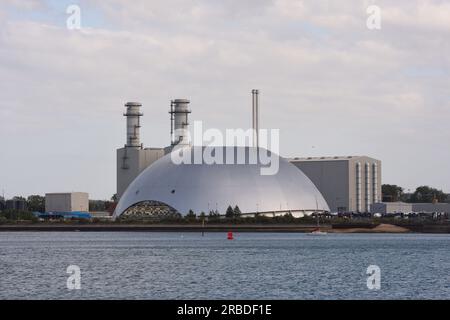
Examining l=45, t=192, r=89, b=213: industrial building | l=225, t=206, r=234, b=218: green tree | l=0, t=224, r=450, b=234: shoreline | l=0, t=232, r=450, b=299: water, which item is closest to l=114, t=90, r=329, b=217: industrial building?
l=225, t=206, r=234, b=218: green tree

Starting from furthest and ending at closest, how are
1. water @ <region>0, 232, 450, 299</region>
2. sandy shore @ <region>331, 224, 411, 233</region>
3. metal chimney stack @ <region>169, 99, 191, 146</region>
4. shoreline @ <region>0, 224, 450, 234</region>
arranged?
metal chimney stack @ <region>169, 99, 191, 146</region> < shoreline @ <region>0, 224, 450, 234</region> < sandy shore @ <region>331, 224, 411, 233</region> < water @ <region>0, 232, 450, 299</region>

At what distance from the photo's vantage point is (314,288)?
153 feet

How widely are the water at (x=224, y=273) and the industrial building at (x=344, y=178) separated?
336 ft

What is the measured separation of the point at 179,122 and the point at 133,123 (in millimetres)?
8346

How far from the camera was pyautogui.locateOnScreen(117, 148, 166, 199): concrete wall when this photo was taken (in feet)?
587

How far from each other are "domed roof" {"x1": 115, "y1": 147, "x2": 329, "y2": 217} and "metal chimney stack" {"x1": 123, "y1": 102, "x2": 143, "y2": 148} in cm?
1964

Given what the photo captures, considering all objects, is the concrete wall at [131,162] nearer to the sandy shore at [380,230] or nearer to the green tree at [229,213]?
the green tree at [229,213]

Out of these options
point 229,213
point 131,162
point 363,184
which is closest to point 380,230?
point 229,213

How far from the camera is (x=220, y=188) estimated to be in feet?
496

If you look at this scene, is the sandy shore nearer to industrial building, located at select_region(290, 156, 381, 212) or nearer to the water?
industrial building, located at select_region(290, 156, 381, 212)

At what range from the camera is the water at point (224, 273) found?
44312 mm

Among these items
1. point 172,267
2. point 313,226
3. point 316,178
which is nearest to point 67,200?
point 316,178

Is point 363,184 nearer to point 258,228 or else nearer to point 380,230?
point 380,230
